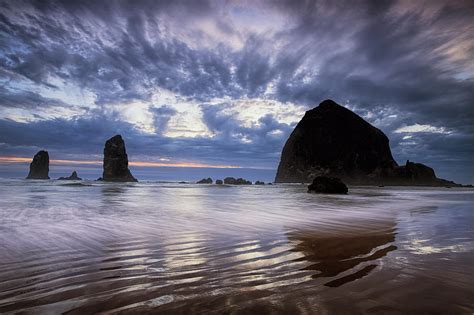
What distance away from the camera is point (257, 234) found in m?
7.62

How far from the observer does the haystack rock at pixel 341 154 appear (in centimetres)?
12394

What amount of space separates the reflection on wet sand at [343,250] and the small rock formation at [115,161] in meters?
112

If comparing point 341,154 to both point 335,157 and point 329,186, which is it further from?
point 329,186

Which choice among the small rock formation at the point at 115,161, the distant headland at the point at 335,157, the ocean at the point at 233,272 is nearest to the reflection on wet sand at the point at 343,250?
the ocean at the point at 233,272

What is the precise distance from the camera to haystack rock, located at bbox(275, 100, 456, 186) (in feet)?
407

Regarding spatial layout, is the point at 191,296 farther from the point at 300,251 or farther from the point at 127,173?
the point at 127,173

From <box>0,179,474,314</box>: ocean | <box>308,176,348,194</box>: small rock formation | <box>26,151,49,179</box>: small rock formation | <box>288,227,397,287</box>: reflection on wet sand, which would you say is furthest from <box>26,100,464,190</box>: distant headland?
<box>288,227,397,287</box>: reflection on wet sand

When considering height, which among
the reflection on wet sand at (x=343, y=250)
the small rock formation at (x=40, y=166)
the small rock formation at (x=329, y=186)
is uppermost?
the small rock formation at (x=40, y=166)

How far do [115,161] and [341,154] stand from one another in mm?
102284

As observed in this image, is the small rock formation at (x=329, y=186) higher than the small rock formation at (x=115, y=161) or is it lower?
lower

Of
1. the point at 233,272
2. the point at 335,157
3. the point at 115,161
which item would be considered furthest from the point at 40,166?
the point at 233,272

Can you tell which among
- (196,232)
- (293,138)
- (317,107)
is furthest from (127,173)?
(196,232)

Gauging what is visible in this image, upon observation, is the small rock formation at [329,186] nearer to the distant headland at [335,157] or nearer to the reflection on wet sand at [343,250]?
the reflection on wet sand at [343,250]

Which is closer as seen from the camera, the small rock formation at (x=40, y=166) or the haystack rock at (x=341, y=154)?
the haystack rock at (x=341, y=154)
